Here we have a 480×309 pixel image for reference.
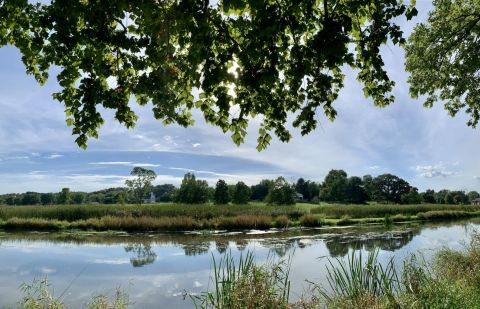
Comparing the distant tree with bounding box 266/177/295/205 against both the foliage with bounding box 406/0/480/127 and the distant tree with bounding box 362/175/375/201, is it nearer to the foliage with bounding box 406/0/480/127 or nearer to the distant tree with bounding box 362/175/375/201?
the distant tree with bounding box 362/175/375/201

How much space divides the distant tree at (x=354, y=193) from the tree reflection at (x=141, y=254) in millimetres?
77997

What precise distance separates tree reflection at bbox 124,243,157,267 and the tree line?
3969 centimetres

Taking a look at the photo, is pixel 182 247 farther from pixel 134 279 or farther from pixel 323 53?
pixel 323 53

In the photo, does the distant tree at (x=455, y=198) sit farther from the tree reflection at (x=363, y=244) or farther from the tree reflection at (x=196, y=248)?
the tree reflection at (x=196, y=248)

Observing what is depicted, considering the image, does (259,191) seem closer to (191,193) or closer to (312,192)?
(312,192)

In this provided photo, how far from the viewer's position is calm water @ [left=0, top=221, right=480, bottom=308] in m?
9.74

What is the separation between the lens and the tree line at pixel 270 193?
6012 cm

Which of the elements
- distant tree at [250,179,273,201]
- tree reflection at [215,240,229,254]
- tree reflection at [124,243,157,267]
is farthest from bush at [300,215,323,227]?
distant tree at [250,179,273,201]

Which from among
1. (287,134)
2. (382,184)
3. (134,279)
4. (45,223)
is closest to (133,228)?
(45,223)

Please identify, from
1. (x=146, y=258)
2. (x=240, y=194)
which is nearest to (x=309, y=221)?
(x=146, y=258)

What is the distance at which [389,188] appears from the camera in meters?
91.8

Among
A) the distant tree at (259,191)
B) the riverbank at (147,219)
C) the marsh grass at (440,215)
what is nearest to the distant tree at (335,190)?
the distant tree at (259,191)

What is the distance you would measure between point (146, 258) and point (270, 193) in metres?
48.6

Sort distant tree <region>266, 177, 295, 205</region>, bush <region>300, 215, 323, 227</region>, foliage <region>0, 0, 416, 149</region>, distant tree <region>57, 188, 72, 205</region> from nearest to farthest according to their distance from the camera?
foliage <region>0, 0, 416, 149</region> < bush <region>300, 215, 323, 227</region> < distant tree <region>266, 177, 295, 205</region> < distant tree <region>57, 188, 72, 205</region>
